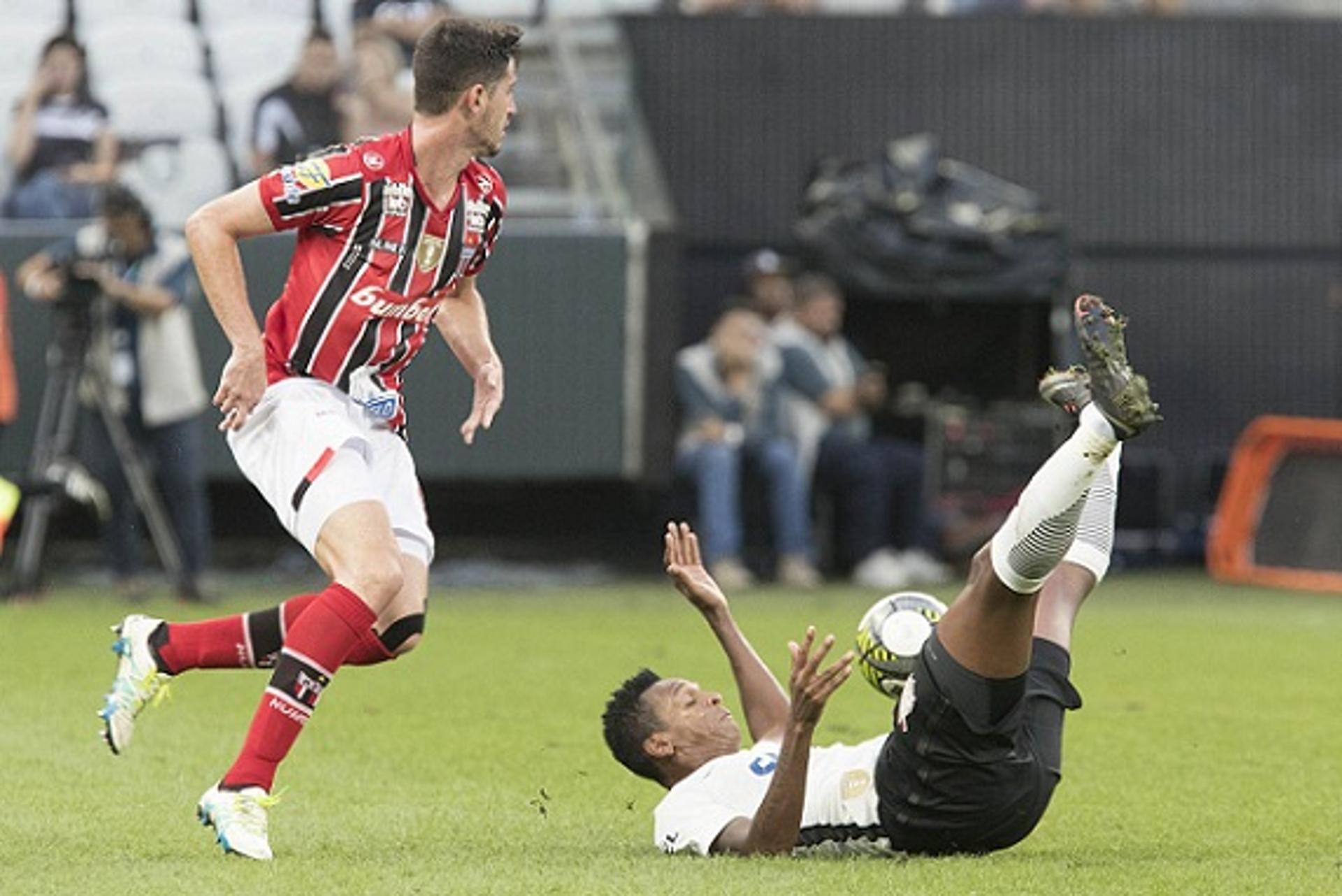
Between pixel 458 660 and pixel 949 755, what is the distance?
6174mm

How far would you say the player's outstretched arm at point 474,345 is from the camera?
7.89 metres

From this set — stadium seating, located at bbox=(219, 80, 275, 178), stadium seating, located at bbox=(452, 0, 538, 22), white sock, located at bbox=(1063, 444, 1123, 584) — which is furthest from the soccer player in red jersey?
stadium seating, located at bbox=(452, 0, 538, 22)

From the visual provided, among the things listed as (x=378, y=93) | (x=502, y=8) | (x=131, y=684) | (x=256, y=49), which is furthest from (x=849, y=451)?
(x=131, y=684)

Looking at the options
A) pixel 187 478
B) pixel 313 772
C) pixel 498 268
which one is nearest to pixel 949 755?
pixel 313 772

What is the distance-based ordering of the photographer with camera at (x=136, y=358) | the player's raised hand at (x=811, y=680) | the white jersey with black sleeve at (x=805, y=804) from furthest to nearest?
the photographer with camera at (x=136, y=358)
the white jersey with black sleeve at (x=805, y=804)
the player's raised hand at (x=811, y=680)

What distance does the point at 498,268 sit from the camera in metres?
16.6

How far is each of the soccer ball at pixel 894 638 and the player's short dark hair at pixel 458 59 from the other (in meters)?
1.82

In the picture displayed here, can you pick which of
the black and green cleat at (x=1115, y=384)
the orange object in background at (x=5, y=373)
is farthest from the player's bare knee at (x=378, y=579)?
the orange object in background at (x=5, y=373)

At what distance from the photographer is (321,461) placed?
7047 millimetres

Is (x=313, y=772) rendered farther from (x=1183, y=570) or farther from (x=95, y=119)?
(x=1183, y=570)

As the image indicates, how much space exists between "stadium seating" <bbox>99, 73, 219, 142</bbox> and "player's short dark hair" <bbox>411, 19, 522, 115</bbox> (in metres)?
10.6

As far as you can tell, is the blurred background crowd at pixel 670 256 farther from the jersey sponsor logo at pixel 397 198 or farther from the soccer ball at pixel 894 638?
the soccer ball at pixel 894 638

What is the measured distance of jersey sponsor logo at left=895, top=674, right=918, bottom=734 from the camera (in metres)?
6.39

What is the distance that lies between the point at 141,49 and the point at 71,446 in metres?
3.94
